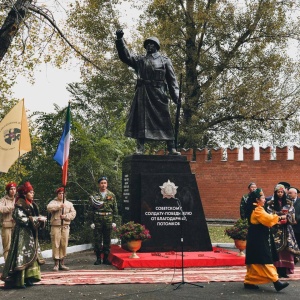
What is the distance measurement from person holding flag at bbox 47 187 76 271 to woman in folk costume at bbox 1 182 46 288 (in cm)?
176

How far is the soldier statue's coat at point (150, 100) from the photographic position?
434 inches

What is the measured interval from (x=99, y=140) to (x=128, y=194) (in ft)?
13.4

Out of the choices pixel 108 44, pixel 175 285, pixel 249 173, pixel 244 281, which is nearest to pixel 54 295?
pixel 175 285

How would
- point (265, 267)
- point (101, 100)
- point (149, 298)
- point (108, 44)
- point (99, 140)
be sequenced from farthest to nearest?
point (101, 100) → point (108, 44) → point (99, 140) → point (265, 267) → point (149, 298)

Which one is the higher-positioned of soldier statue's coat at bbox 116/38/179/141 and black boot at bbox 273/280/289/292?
soldier statue's coat at bbox 116/38/179/141

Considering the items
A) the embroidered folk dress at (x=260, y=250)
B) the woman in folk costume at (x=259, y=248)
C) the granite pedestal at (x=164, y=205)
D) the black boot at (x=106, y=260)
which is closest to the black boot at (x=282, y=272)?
the woman in folk costume at (x=259, y=248)

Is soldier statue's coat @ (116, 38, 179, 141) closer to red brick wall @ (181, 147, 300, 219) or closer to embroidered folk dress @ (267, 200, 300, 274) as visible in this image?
embroidered folk dress @ (267, 200, 300, 274)

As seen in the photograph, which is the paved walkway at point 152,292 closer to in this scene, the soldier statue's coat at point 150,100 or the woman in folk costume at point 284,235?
the woman in folk costume at point 284,235

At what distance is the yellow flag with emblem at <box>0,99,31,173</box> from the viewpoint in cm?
970

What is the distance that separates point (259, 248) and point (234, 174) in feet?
57.1

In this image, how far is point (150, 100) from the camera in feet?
36.5

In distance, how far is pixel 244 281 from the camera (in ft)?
24.7

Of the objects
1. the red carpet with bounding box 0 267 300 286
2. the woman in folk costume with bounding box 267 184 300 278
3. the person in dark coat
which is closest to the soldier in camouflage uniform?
the red carpet with bounding box 0 267 300 286

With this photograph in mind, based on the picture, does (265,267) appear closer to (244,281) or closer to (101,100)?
(244,281)
